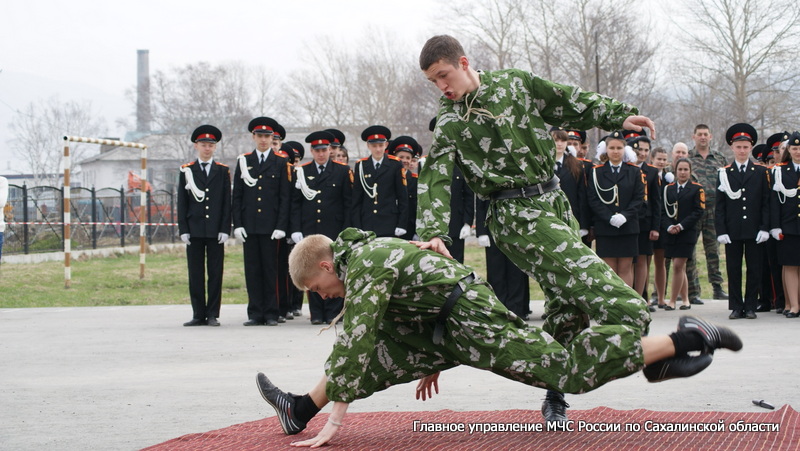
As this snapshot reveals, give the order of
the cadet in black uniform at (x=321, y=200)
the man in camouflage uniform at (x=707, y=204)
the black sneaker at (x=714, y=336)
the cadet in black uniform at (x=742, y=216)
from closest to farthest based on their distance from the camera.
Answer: the black sneaker at (x=714, y=336) → the cadet in black uniform at (x=742, y=216) → the cadet in black uniform at (x=321, y=200) → the man in camouflage uniform at (x=707, y=204)

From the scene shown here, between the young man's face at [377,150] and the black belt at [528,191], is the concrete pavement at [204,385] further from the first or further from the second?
the young man's face at [377,150]

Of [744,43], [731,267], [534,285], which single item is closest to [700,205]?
[731,267]

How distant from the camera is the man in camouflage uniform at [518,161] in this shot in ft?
17.0

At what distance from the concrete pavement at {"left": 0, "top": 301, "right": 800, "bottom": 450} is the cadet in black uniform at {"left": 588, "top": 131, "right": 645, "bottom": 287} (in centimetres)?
98

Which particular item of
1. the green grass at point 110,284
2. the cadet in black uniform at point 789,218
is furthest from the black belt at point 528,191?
the green grass at point 110,284

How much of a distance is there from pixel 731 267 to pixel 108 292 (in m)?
11.0

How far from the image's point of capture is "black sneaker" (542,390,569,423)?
527cm

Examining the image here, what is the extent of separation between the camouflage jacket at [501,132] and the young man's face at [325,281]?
1.87 ft

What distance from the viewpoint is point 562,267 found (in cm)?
507

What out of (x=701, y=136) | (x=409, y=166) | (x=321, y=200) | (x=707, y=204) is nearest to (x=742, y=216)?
(x=701, y=136)

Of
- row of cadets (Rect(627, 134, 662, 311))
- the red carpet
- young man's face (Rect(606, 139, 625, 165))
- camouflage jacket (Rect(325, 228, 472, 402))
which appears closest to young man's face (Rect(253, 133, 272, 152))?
young man's face (Rect(606, 139, 625, 165))

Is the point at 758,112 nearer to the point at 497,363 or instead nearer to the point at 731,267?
the point at 731,267

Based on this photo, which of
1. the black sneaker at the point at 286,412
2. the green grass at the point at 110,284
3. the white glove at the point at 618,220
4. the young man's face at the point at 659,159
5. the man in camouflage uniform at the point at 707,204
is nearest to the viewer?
the black sneaker at the point at 286,412

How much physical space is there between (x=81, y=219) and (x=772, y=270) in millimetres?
23021
